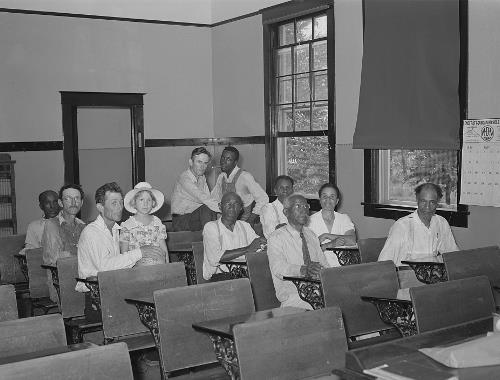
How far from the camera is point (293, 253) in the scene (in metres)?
4.52

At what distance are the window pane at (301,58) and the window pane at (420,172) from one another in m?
1.61

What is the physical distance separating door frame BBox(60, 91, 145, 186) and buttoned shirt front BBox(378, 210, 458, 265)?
4.86 meters

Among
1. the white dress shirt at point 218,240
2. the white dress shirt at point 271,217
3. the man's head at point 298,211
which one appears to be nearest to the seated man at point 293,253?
the man's head at point 298,211

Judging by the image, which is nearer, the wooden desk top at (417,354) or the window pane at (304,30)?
the wooden desk top at (417,354)

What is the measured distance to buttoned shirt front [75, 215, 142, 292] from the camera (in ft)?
14.8

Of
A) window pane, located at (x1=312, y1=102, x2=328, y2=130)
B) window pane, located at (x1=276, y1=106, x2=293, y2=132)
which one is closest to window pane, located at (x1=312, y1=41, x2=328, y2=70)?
window pane, located at (x1=312, y1=102, x2=328, y2=130)

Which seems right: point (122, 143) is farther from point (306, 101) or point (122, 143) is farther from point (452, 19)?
point (452, 19)

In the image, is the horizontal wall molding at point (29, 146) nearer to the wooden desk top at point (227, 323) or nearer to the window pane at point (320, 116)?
the window pane at point (320, 116)

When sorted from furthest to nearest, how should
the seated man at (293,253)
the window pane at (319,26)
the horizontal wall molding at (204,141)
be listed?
the horizontal wall molding at (204,141) → the window pane at (319,26) → the seated man at (293,253)

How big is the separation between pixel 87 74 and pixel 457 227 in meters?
4.99

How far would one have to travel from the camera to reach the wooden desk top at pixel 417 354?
1.99 metres

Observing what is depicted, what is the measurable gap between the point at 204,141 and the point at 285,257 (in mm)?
5557

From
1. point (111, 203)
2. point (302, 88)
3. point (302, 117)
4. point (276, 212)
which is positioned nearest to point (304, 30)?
point (302, 88)

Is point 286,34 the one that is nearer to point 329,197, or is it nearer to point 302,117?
point 302,117
